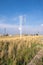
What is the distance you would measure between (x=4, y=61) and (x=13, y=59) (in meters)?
0.51

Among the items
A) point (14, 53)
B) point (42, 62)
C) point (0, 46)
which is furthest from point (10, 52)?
point (42, 62)

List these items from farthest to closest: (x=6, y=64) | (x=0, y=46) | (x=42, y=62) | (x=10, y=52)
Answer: (x=0, y=46) → (x=10, y=52) → (x=6, y=64) → (x=42, y=62)

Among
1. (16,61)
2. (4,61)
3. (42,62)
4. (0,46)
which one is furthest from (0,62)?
(42,62)

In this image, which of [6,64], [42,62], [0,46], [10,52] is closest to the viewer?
[42,62]

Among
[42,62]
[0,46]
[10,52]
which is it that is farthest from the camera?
[0,46]

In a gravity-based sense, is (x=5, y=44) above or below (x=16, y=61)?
above

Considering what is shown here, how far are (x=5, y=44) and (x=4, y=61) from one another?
195 cm

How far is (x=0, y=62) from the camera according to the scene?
9.69 metres

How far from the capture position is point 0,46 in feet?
36.3

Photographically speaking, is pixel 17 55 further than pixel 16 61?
Yes

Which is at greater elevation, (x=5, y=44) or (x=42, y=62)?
(x=5, y=44)

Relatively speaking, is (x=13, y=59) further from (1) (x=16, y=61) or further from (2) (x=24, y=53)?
(2) (x=24, y=53)

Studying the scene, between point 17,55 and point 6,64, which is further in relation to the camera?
point 17,55

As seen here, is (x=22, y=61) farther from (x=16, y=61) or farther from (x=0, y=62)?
(x=0, y=62)
